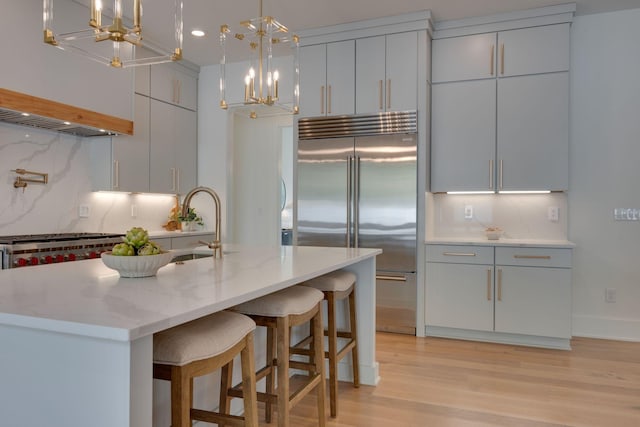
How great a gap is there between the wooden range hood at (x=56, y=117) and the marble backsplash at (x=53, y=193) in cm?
14

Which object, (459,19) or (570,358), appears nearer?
(570,358)

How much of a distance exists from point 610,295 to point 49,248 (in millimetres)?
4450

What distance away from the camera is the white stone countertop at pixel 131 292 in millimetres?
1062

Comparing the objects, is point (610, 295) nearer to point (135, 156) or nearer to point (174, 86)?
point (135, 156)

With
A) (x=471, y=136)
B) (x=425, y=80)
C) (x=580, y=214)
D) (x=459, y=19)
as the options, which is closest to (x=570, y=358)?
(x=580, y=214)

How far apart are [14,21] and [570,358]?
463cm

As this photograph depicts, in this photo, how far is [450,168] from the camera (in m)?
4.20

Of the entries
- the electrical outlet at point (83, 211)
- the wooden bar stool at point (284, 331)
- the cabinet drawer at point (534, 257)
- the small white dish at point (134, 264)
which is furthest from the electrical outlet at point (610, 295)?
the electrical outlet at point (83, 211)

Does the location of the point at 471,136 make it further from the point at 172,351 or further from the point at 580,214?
the point at 172,351

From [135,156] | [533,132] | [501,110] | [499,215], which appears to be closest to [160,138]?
[135,156]

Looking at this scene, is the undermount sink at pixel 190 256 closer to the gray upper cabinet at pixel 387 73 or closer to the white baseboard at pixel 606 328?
the gray upper cabinet at pixel 387 73

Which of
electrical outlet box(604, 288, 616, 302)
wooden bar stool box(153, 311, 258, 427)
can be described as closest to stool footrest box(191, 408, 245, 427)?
wooden bar stool box(153, 311, 258, 427)

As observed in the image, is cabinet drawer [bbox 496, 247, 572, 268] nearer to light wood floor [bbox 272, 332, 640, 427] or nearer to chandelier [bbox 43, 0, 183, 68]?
light wood floor [bbox 272, 332, 640, 427]

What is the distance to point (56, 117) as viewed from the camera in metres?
3.38
